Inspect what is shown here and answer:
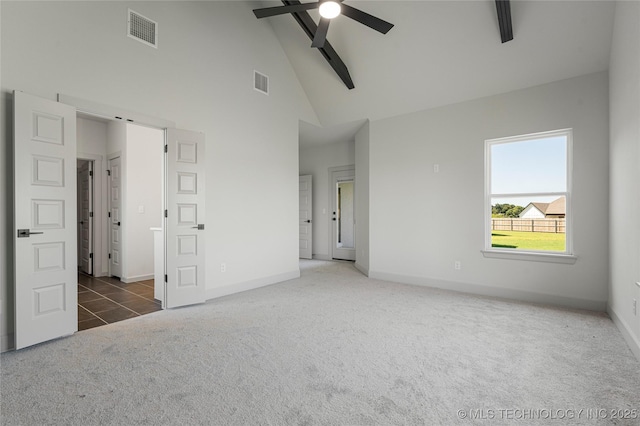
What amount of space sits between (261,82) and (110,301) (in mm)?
3732

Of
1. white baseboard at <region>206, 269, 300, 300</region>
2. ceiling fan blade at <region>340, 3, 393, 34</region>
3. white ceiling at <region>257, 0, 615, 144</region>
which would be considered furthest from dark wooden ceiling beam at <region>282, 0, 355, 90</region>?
white baseboard at <region>206, 269, 300, 300</region>

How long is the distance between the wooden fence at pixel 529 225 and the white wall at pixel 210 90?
3.15 meters

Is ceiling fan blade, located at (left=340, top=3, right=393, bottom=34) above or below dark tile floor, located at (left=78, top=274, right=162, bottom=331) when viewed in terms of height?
above

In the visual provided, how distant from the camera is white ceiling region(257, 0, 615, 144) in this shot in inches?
129

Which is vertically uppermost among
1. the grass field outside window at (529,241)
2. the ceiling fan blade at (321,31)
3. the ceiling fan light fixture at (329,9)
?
the ceiling fan light fixture at (329,9)

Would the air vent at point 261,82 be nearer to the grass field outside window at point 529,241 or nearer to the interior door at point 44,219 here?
the interior door at point 44,219

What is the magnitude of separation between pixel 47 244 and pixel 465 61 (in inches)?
195

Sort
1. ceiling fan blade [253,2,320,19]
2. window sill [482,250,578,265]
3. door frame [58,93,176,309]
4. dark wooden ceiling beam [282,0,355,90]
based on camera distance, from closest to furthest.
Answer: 1. door frame [58,93,176,309]
2. ceiling fan blade [253,2,320,19]
3. window sill [482,250,578,265]
4. dark wooden ceiling beam [282,0,355,90]

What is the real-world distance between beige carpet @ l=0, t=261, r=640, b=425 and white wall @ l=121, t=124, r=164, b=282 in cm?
209

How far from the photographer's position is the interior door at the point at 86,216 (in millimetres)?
5469

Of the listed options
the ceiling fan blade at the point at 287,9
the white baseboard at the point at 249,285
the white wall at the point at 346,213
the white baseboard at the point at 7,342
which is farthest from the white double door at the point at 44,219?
the white wall at the point at 346,213

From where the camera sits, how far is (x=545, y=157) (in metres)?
3.92

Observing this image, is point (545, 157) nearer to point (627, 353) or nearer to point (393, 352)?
point (627, 353)

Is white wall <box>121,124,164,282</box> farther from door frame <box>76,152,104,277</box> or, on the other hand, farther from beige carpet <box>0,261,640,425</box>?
beige carpet <box>0,261,640,425</box>
